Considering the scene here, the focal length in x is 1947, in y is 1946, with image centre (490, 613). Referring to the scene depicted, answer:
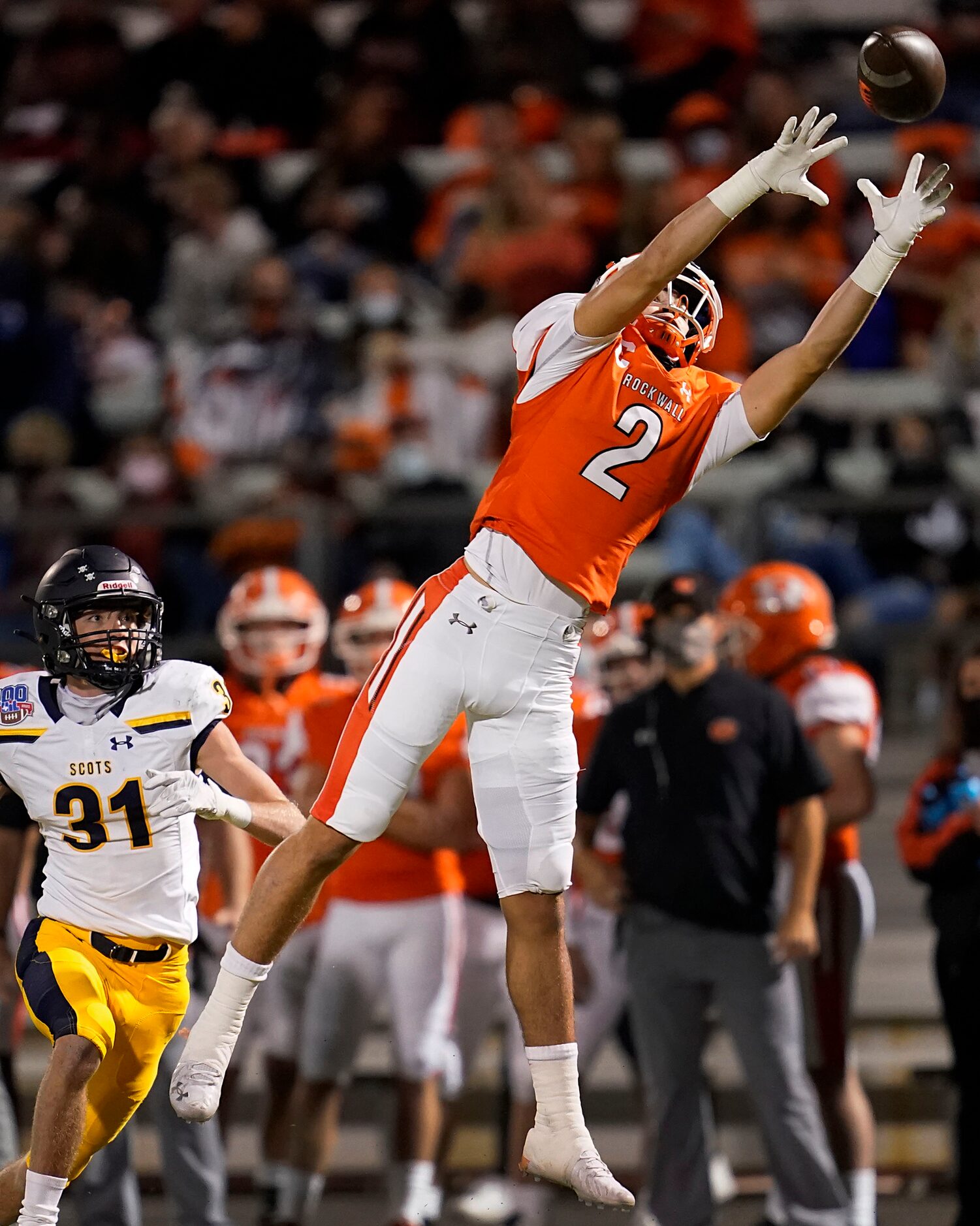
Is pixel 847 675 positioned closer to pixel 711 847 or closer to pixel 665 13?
pixel 711 847

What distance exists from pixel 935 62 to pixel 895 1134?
15.1 ft

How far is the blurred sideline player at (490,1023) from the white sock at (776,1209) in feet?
2.49

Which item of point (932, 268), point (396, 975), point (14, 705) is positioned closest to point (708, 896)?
point (396, 975)

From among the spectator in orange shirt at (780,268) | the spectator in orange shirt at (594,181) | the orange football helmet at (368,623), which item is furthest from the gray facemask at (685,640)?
the spectator in orange shirt at (594,181)

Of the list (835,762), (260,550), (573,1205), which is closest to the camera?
(835,762)

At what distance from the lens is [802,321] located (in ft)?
32.0

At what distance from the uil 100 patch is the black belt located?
544 mm

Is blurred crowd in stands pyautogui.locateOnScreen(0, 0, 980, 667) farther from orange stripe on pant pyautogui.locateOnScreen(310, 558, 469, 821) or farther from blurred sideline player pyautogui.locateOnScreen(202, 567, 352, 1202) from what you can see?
orange stripe on pant pyautogui.locateOnScreen(310, 558, 469, 821)

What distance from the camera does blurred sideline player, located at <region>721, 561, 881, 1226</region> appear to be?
6.39 metres

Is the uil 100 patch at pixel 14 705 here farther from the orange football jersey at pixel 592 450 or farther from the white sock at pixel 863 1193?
the white sock at pixel 863 1193

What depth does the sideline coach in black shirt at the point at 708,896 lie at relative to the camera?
238 inches

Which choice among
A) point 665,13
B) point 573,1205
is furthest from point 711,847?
point 665,13

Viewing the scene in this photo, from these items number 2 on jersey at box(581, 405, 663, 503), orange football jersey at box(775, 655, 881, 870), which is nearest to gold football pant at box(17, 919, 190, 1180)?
number 2 on jersey at box(581, 405, 663, 503)

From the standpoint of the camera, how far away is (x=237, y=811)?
4625mm
